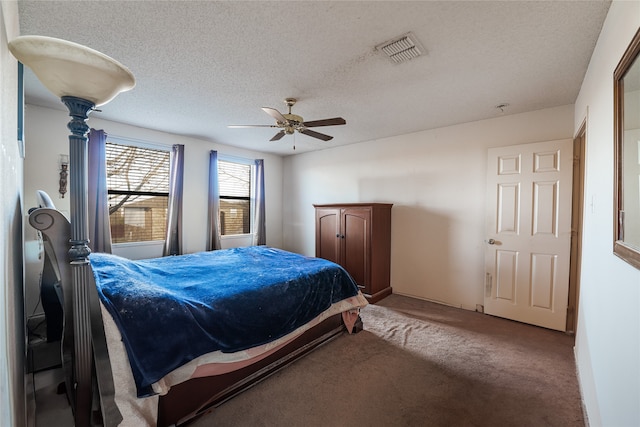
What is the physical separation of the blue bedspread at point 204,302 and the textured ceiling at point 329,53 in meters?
1.61

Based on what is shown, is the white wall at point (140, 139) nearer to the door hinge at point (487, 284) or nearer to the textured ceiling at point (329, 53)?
the textured ceiling at point (329, 53)

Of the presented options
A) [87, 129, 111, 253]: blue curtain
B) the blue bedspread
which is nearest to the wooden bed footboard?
the blue bedspread

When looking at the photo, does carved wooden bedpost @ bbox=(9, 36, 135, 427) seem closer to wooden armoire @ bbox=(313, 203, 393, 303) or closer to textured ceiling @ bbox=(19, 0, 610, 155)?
textured ceiling @ bbox=(19, 0, 610, 155)

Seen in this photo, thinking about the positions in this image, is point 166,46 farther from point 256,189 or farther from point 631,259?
point 256,189

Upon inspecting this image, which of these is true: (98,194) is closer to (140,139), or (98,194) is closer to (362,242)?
(140,139)

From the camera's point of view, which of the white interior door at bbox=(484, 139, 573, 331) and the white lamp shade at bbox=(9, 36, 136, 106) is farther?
the white interior door at bbox=(484, 139, 573, 331)

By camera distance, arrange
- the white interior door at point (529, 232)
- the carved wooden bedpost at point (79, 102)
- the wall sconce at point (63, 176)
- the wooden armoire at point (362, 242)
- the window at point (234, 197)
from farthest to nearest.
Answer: the window at point (234, 197), the wooden armoire at point (362, 242), the wall sconce at point (63, 176), the white interior door at point (529, 232), the carved wooden bedpost at point (79, 102)

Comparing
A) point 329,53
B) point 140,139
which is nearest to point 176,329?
point 329,53

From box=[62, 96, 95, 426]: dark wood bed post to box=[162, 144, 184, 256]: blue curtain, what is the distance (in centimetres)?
277

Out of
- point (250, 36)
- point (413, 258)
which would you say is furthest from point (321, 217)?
point (250, 36)

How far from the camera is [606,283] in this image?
1.40 m

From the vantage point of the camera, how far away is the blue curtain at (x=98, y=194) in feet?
10.5

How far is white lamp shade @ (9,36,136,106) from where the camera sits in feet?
2.87

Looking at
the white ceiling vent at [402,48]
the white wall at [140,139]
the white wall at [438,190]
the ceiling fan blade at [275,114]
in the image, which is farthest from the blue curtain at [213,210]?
the white ceiling vent at [402,48]
